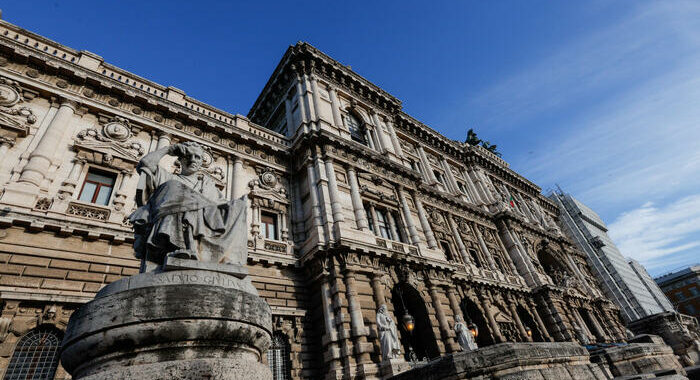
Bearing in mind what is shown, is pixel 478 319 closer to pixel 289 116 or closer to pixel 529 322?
pixel 529 322

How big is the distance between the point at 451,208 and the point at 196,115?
16.3 metres

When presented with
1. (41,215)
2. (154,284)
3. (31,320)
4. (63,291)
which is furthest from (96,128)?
(154,284)

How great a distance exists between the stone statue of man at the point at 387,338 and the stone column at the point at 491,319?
864cm

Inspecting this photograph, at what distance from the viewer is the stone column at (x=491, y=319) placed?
15.9 m

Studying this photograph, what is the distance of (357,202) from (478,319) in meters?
9.13

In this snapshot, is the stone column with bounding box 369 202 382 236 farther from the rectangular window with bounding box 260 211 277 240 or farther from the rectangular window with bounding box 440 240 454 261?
the rectangular window with bounding box 440 240 454 261

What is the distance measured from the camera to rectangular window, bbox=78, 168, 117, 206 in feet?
30.9

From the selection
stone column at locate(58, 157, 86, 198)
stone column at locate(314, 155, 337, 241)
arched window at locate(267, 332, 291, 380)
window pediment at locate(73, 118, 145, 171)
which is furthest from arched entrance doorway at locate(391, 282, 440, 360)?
stone column at locate(58, 157, 86, 198)

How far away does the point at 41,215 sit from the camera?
809cm

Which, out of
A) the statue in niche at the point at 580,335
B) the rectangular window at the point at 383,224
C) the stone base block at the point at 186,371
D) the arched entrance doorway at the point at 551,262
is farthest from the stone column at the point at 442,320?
the arched entrance doorway at the point at 551,262

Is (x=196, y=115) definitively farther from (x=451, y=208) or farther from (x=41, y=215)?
(x=451, y=208)

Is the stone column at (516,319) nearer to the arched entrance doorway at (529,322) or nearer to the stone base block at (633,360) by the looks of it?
the arched entrance doorway at (529,322)

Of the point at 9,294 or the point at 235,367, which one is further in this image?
the point at 9,294

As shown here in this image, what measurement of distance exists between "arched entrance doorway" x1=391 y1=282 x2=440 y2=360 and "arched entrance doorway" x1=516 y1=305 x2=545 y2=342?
1016 centimetres
